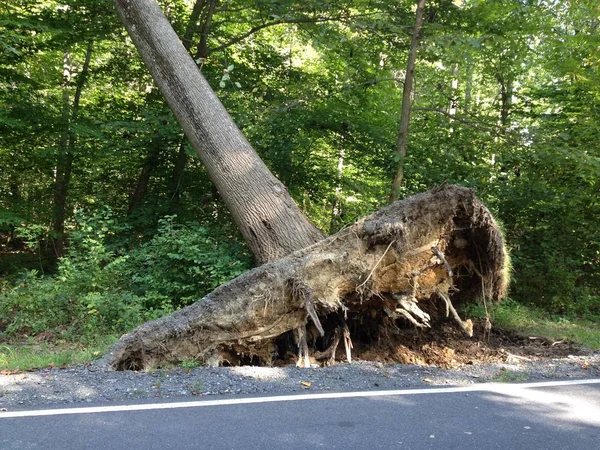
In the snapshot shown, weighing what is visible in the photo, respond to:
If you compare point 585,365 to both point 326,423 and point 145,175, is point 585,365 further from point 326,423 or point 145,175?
point 145,175

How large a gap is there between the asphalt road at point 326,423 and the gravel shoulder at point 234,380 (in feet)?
0.98

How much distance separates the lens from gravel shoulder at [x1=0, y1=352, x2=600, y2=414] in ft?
15.7

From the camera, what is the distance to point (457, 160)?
13352 millimetres

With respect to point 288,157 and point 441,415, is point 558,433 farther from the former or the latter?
point 288,157

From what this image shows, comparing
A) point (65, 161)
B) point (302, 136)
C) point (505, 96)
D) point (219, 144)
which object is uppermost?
point (505, 96)

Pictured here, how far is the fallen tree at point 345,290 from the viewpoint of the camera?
6.52 meters

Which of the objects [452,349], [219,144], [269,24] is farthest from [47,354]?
[269,24]

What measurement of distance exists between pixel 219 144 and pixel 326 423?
6.16m

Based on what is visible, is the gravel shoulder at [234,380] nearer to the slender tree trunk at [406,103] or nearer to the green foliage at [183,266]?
the green foliage at [183,266]

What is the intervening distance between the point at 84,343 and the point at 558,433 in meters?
6.57

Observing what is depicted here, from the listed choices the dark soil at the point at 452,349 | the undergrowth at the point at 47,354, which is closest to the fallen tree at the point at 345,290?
the dark soil at the point at 452,349

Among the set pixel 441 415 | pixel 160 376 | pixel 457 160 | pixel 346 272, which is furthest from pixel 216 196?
pixel 441 415

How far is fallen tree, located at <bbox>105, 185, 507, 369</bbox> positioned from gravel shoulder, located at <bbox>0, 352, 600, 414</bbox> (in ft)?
2.21

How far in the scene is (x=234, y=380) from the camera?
211 inches
